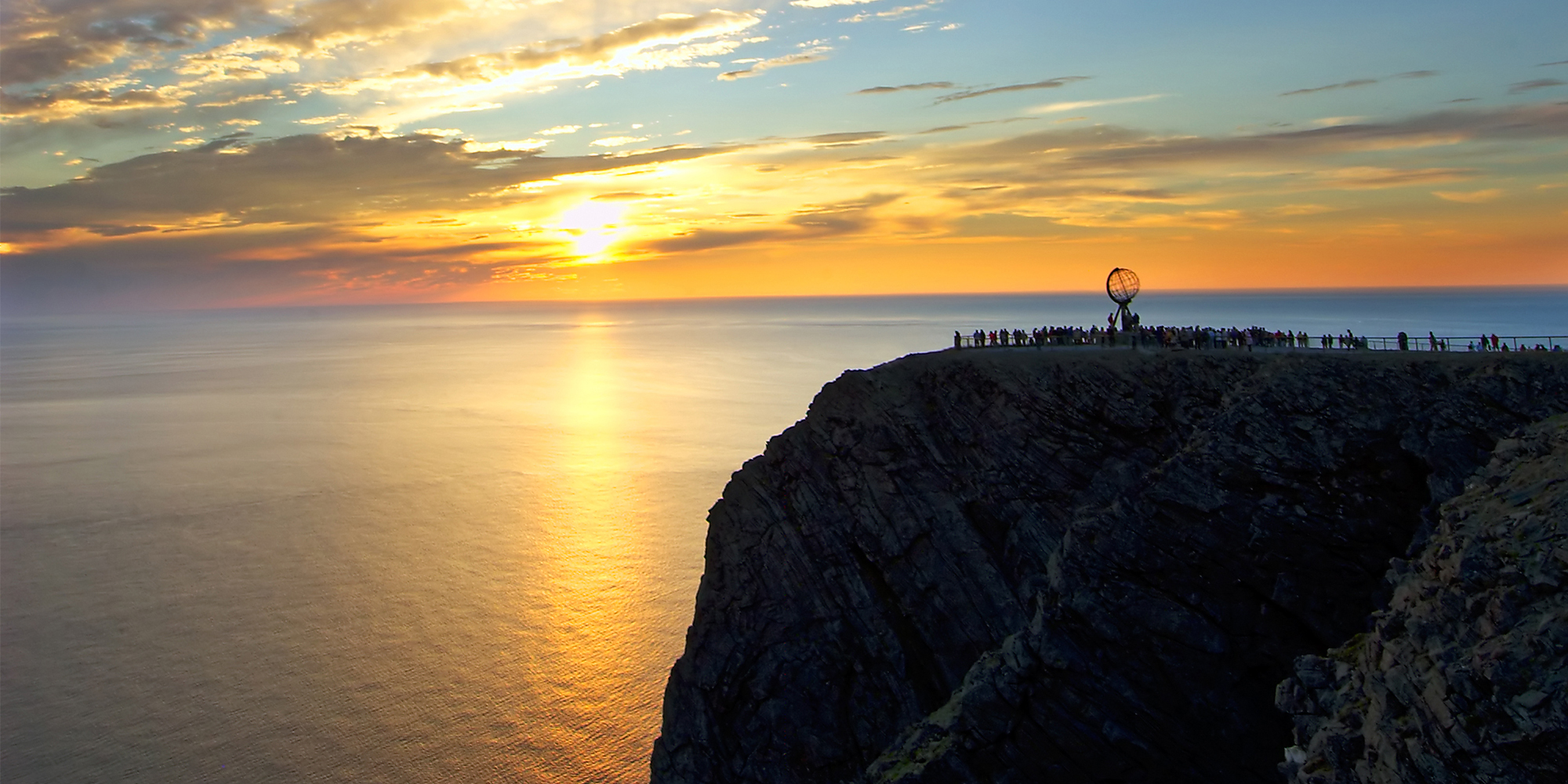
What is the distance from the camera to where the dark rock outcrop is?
14922mm

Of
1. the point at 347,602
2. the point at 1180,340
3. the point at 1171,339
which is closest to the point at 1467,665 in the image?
the point at 1171,339

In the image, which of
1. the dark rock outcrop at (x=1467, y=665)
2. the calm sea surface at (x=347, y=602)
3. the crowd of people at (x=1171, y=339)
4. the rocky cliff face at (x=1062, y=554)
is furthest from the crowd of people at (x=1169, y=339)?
the calm sea surface at (x=347, y=602)

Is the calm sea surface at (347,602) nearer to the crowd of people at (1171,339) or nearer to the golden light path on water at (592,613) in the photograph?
the golden light path on water at (592,613)

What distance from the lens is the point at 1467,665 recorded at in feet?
52.5

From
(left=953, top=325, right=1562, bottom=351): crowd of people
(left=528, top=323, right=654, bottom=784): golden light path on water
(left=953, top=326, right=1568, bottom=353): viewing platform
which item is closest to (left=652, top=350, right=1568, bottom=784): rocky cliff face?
(left=953, top=326, right=1568, bottom=353): viewing platform

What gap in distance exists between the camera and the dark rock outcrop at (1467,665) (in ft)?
49.0

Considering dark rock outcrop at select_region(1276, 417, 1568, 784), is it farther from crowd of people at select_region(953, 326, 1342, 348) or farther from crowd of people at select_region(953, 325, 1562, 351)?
crowd of people at select_region(953, 326, 1342, 348)

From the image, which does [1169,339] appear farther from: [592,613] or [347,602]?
[347,602]

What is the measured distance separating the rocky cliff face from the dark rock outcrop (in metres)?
1.74

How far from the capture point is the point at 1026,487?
33031mm

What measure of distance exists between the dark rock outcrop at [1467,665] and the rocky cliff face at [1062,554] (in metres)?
1.74

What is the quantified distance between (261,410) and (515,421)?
54.3 m

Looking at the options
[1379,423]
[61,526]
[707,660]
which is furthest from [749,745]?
[61,526]

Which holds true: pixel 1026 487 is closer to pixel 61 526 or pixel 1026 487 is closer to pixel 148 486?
pixel 61 526
